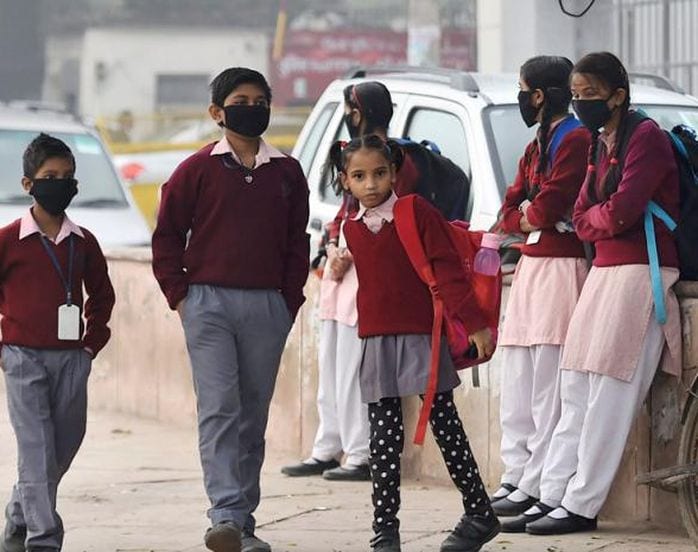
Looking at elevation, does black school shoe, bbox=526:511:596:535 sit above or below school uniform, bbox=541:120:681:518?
below

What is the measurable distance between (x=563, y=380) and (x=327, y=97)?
4.03 meters

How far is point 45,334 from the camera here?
24.2 ft

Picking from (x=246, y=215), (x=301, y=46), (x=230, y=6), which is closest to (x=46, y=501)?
(x=246, y=215)

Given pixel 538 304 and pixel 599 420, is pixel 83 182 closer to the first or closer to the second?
pixel 538 304

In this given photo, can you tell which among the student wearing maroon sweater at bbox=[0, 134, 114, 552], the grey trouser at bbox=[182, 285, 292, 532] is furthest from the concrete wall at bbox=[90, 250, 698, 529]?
the student wearing maroon sweater at bbox=[0, 134, 114, 552]

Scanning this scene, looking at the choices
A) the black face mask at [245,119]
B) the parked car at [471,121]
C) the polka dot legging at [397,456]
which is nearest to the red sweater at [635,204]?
the polka dot legging at [397,456]

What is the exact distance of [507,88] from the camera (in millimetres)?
10227

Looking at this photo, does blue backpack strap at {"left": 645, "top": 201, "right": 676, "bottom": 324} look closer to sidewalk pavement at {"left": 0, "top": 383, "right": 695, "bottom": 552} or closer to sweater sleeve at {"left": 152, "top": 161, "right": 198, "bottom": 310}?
sidewalk pavement at {"left": 0, "top": 383, "right": 695, "bottom": 552}

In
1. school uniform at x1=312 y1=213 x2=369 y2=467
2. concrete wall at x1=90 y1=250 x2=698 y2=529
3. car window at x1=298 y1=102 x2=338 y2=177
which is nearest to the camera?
concrete wall at x1=90 y1=250 x2=698 y2=529

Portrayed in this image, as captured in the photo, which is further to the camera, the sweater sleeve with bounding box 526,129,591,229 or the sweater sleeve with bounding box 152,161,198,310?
the sweater sleeve with bounding box 526,129,591,229

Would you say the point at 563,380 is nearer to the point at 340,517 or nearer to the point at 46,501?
the point at 340,517

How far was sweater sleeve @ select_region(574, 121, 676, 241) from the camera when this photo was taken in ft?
24.1

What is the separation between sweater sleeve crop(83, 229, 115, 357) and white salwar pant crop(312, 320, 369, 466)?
195cm

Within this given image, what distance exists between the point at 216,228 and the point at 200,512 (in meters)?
1.93
